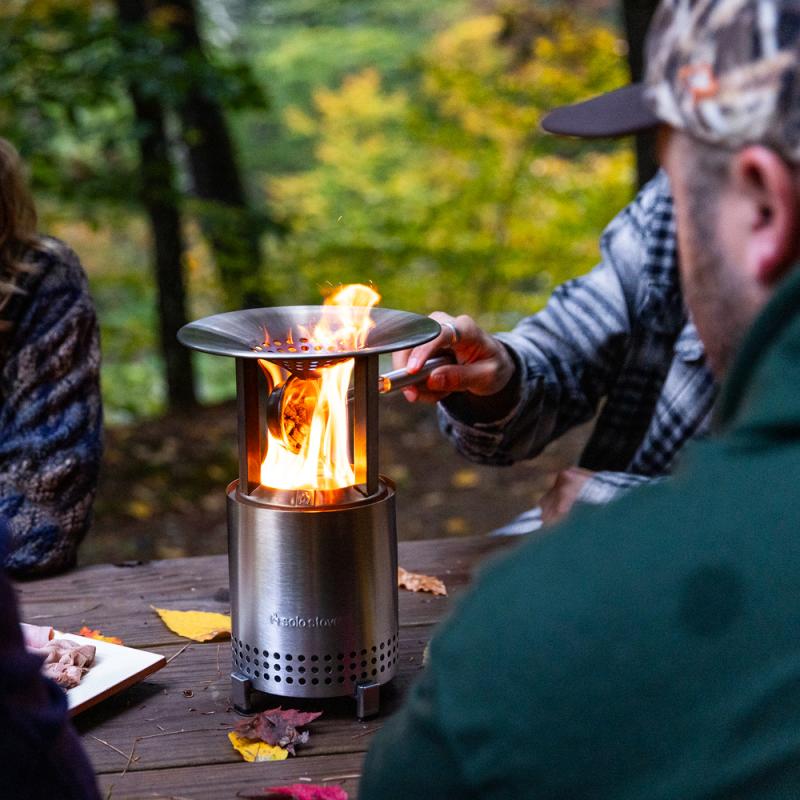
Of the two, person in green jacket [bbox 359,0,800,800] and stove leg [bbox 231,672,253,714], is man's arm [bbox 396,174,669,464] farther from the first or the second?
person in green jacket [bbox 359,0,800,800]

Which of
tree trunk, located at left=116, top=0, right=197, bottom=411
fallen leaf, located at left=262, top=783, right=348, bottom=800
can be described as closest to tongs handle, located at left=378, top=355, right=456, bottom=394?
fallen leaf, located at left=262, top=783, right=348, bottom=800

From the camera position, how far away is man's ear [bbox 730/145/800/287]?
832mm

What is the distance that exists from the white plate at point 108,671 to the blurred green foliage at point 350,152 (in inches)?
129

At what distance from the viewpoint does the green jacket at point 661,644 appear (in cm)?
76

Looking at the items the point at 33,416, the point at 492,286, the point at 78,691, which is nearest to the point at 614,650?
the point at 78,691

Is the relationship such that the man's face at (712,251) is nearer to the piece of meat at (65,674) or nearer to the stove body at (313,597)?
the stove body at (313,597)

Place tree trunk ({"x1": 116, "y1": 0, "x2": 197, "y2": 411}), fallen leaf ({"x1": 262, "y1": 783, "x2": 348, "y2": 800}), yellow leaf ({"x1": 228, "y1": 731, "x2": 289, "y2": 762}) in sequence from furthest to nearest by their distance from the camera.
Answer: tree trunk ({"x1": 116, "y1": 0, "x2": 197, "y2": 411}) < yellow leaf ({"x1": 228, "y1": 731, "x2": 289, "y2": 762}) < fallen leaf ({"x1": 262, "y1": 783, "x2": 348, "y2": 800})

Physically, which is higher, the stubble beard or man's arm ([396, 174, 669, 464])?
the stubble beard

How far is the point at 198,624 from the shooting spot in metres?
1.98

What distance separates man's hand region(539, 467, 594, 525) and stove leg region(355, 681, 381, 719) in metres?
0.77

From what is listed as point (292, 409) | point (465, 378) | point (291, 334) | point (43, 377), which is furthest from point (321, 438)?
point (43, 377)

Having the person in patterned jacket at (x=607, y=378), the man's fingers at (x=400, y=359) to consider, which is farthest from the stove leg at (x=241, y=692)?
the person in patterned jacket at (x=607, y=378)

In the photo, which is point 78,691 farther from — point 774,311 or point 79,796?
point 774,311

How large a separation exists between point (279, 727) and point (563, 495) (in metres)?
0.96
